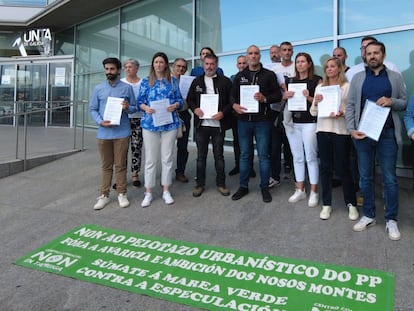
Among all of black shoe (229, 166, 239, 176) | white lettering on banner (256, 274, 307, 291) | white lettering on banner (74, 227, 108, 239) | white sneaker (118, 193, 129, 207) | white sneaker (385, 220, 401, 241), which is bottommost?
white lettering on banner (256, 274, 307, 291)

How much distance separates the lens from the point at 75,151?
8.24m

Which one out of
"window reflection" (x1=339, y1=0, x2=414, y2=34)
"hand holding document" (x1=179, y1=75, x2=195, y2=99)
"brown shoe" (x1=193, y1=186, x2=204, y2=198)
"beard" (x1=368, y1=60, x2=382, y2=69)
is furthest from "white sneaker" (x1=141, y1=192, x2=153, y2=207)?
"window reflection" (x1=339, y1=0, x2=414, y2=34)

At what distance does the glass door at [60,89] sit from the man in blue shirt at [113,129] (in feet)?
34.2

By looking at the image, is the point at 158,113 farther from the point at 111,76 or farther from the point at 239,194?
the point at 239,194

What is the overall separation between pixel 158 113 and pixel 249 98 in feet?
3.70

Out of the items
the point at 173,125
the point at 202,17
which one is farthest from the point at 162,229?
the point at 202,17

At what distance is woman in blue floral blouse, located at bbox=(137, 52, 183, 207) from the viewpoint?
4.57m

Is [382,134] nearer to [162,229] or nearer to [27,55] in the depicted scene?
[162,229]

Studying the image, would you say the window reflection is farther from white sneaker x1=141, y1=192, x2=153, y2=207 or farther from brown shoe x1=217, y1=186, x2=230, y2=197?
white sneaker x1=141, y1=192, x2=153, y2=207

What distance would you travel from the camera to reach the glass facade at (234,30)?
5957 mm

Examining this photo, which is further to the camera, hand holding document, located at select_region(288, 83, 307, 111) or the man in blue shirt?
the man in blue shirt

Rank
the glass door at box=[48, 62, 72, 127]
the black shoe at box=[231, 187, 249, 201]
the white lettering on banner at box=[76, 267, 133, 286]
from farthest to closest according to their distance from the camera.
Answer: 1. the glass door at box=[48, 62, 72, 127]
2. the black shoe at box=[231, 187, 249, 201]
3. the white lettering on banner at box=[76, 267, 133, 286]

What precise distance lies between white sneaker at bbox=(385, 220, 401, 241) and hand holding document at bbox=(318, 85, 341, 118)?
1.23m

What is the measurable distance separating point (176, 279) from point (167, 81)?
2.57 meters
